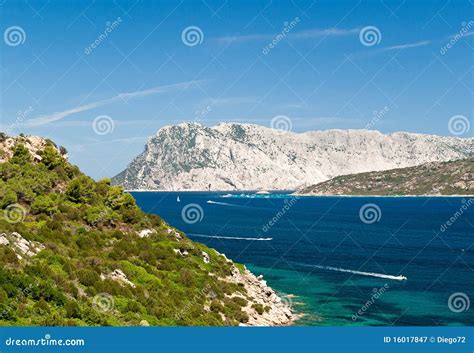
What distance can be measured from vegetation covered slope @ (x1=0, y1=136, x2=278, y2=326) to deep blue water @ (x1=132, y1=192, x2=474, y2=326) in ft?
34.8

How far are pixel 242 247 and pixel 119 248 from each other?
157 feet

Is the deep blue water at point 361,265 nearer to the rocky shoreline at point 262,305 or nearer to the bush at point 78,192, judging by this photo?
the rocky shoreline at point 262,305

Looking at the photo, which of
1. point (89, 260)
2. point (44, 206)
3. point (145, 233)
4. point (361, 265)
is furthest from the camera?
point (361, 265)

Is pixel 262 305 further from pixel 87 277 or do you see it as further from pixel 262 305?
pixel 87 277

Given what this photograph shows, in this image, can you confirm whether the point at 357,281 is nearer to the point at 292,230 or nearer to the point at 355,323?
the point at 355,323

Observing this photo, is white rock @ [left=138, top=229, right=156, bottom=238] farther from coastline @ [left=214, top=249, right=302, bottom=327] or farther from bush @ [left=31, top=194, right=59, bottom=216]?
coastline @ [left=214, top=249, right=302, bottom=327]

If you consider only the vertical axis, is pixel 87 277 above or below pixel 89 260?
below

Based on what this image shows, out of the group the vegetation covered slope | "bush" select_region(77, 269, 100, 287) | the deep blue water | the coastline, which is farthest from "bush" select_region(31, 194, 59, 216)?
the deep blue water

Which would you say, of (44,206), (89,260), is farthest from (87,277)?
(44,206)

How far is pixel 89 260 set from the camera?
31562mm

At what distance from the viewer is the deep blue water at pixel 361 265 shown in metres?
44.7

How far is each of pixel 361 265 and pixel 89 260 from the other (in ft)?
146

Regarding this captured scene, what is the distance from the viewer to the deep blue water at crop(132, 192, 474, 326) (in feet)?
147

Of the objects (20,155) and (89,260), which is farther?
(20,155)
